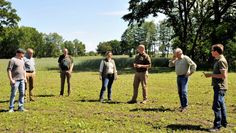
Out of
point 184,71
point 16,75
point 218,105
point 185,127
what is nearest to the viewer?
point 218,105

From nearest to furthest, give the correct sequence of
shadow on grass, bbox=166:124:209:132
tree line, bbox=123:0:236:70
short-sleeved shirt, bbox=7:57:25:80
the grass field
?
shadow on grass, bbox=166:124:209:132 < the grass field < short-sleeved shirt, bbox=7:57:25:80 < tree line, bbox=123:0:236:70

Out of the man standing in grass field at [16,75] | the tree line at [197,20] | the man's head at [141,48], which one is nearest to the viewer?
the man standing in grass field at [16,75]

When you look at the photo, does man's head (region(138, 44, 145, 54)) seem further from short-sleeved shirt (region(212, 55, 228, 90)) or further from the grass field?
short-sleeved shirt (region(212, 55, 228, 90))

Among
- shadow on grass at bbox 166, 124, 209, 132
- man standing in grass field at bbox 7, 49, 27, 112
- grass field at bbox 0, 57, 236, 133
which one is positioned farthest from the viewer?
man standing in grass field at bbox 7, 49, 27, 112

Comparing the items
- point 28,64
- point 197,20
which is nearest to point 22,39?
point 197,20

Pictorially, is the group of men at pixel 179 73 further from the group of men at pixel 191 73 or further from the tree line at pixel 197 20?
the tree line at pixel 197 20

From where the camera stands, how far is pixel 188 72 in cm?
1278

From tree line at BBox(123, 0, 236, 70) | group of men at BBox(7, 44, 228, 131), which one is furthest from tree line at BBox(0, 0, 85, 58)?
group of men at BBox(7, 44, 228, 131)

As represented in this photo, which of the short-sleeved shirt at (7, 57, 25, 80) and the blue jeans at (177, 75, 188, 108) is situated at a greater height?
the short-sleeved shirt at (7, 57, 25, 80)

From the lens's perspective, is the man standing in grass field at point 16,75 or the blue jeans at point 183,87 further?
the blue jeans at point 183,87

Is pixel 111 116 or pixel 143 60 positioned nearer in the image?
pixel 111 116

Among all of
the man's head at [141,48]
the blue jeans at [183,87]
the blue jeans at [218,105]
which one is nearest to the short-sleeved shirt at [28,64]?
the man's head at [141,48]

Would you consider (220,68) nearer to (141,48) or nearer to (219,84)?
(219,84)

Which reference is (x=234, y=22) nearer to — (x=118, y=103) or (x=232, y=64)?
(x=232, y=64)
